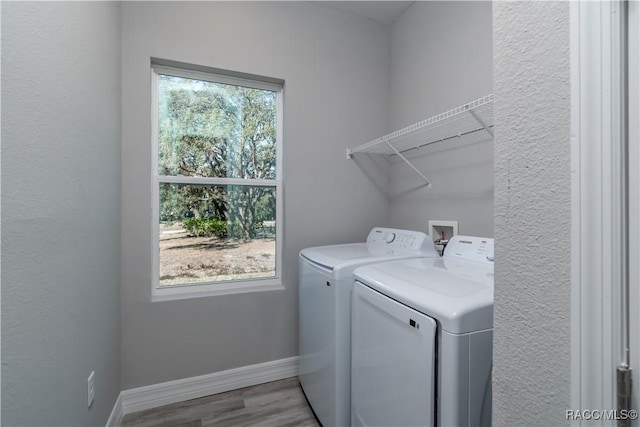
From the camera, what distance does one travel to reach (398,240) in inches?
71.2

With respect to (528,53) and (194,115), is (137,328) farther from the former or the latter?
(528,53)

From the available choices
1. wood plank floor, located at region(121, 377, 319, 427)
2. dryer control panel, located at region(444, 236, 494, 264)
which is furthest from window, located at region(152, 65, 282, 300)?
Answer: dryer control panel, located at region(444, 236, 494, 264)

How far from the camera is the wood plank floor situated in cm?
159

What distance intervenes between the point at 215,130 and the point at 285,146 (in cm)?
50

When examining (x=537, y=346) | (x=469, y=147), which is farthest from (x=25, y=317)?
(x=469, y=147)

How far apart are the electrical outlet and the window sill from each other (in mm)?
538

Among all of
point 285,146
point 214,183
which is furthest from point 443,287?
point 214,183

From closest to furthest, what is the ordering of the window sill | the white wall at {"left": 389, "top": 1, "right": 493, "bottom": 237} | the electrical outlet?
the electrical outlet → the white wall at {"left": 389, "top": 1, "right": 493, "bottom": 237} → the window sill

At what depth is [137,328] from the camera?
1.70 m

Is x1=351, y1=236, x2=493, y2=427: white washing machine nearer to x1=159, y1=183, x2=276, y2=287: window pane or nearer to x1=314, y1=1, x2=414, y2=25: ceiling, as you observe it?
x1=159, y1=183, x2=276, y2=287: window pane

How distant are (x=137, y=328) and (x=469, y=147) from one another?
2290 millimetres

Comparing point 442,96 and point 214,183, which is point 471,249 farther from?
point 214,183

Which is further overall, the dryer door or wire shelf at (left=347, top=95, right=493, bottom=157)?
wire shelf at (left=347, top=95, right=493, bottom=157)

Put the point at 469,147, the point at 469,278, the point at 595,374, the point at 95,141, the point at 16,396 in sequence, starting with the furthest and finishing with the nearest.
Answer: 1. the point at 469,147
2. the point at 95,141
3. the point at 469,278
4. the point at 16,396
5. the point at 595,374
